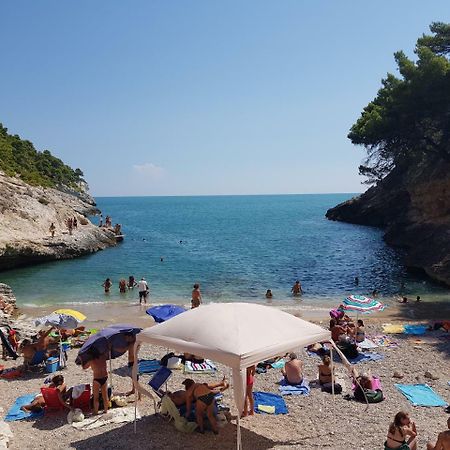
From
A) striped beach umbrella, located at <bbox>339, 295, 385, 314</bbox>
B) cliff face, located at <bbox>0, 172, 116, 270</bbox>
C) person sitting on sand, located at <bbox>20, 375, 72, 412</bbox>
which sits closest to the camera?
person sitting on sand, located at <bbox>20, 375, 72, 412</bbox>

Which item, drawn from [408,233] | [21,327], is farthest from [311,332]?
[408,233]

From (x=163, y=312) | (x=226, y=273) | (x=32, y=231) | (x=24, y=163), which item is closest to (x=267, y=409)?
(x=163, y=312)

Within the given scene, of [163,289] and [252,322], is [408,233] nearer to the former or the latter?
[163,289]

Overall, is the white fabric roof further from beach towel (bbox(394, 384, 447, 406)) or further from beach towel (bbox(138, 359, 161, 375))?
beach towel (bbox(138, 359, 161, 375))

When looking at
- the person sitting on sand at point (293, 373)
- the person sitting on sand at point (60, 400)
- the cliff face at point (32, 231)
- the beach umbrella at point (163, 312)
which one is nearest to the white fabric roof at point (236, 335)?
the person sitting on sand at point (60, 400)

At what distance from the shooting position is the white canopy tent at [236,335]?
718 centimetres

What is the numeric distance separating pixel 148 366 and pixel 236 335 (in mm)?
6471

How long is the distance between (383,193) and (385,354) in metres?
60.9

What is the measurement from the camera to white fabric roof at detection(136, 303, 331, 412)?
7.20m

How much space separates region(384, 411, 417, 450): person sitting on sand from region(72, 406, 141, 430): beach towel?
483 cm

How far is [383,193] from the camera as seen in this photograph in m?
71.6

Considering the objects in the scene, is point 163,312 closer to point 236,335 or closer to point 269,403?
point 269,403

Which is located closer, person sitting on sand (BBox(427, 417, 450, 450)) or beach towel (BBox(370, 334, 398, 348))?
person sitting on sand (BBox(427, 417, 450, 450))

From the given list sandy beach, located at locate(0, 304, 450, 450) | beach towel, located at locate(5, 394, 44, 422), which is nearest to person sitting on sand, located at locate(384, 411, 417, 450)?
sandy beach, located at locate(0, 304, 450, 450)
